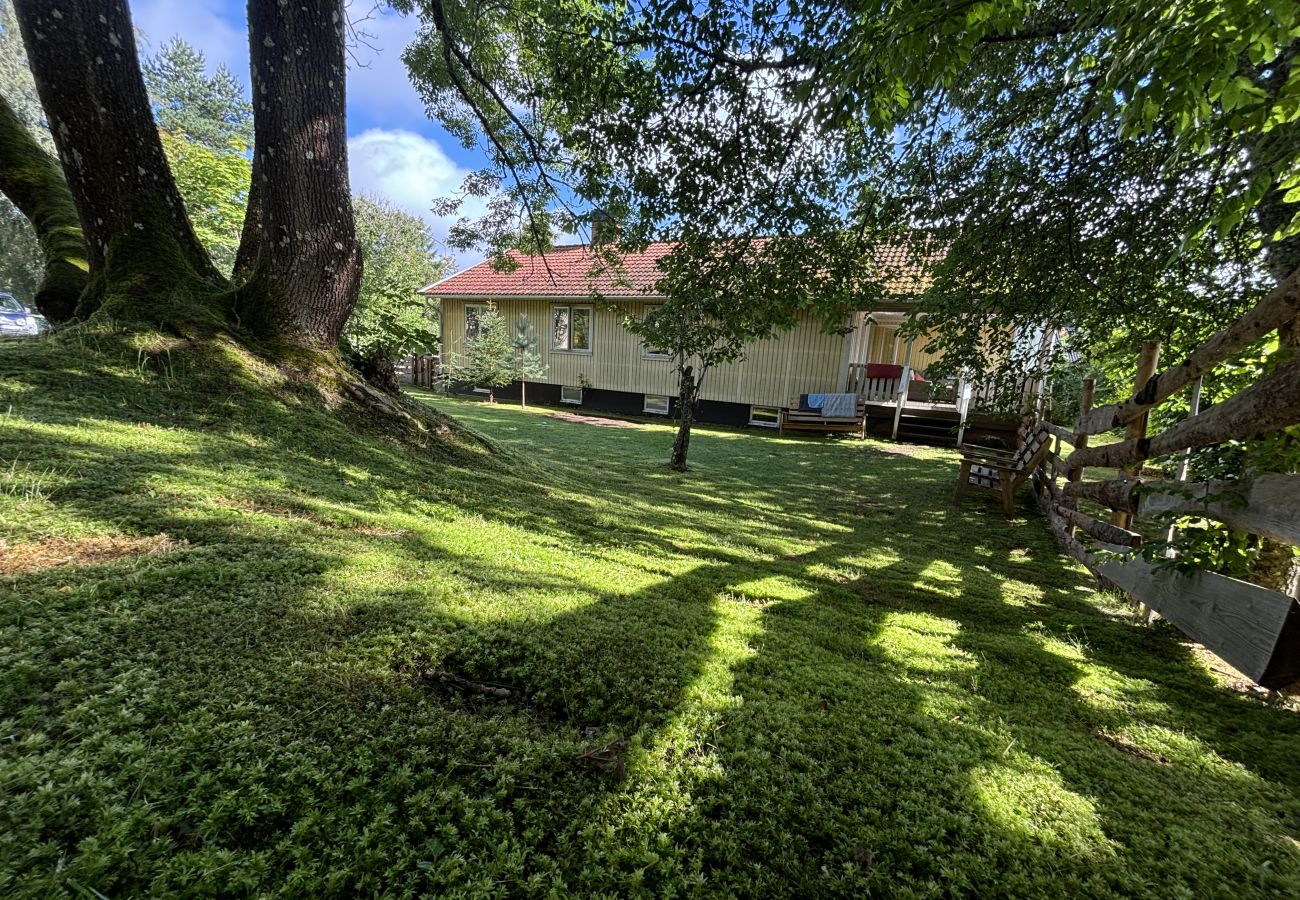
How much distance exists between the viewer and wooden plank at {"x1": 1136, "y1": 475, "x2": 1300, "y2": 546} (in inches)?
73.9

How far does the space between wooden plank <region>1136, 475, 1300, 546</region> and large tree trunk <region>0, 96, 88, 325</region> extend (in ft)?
23.8

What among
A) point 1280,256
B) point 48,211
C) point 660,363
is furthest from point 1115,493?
point 660,363

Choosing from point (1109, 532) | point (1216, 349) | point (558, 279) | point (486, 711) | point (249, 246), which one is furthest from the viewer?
point (558, 279)

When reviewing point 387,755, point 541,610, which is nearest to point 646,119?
point 541,610

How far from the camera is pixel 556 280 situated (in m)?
16.6

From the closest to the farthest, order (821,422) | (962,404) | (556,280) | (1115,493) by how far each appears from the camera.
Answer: (1115,493)
(962,404)
(821,422)
(556,280)

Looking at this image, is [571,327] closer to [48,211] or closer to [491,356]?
[491,356]

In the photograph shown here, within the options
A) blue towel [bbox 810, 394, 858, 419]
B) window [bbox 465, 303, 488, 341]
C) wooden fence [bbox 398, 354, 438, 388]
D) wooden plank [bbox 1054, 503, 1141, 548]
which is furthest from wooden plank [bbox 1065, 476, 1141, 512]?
wooden fence [bbox 398, 354, 438, 388]

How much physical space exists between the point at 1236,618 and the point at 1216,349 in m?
1.45

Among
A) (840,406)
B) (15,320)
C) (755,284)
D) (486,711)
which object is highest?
(755,284)

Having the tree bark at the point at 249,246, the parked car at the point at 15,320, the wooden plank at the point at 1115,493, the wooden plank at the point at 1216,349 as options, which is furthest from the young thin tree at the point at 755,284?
the parked car at the point at 15,320

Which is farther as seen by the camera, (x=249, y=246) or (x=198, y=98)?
(x=198, y=98)

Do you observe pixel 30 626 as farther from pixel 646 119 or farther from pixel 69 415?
pixel 646 119

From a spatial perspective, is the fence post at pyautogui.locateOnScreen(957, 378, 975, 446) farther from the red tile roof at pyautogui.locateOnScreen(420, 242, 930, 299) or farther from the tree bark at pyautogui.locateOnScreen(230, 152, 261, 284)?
the tree bark at pyautogui.locateOnScreen(230, 152, 261, 284)
